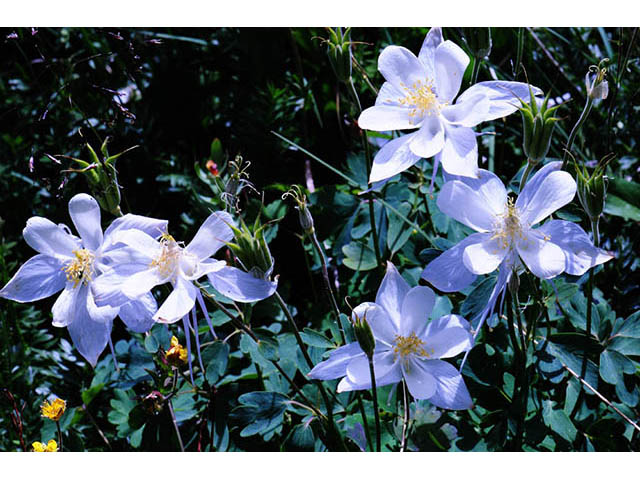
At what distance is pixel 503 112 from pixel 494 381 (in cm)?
54

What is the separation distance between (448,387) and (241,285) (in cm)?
40

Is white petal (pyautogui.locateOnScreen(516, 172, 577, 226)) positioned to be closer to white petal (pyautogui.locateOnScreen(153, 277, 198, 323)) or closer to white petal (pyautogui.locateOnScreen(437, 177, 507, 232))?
white petal (pyautogui.locateOnScreen(437, 177, 507, 232))

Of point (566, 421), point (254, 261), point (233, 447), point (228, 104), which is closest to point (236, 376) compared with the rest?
point (233, 447)

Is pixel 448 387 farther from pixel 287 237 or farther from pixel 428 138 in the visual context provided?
pixel 287 237

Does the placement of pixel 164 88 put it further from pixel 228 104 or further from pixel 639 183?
pixel 639 183

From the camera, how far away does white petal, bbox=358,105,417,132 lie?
3.89ft

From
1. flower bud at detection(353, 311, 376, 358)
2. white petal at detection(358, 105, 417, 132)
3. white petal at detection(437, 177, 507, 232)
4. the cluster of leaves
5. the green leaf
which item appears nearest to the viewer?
flower bud at detection(353, 311, 376, 358)

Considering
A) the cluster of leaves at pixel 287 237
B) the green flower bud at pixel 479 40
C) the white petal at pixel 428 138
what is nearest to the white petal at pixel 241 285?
the cluster of leaves at pixel 287 237

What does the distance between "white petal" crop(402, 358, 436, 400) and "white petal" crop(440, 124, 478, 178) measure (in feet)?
1.12

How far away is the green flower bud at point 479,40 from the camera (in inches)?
49.5

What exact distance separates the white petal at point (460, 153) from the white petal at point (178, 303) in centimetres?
49

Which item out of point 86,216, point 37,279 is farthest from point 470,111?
point 37,279

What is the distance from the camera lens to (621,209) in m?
1.80

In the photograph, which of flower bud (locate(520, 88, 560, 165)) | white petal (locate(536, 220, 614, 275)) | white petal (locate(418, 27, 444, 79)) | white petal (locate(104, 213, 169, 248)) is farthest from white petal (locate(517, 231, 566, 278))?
white petal (locate(104, 213, 169, 248))
